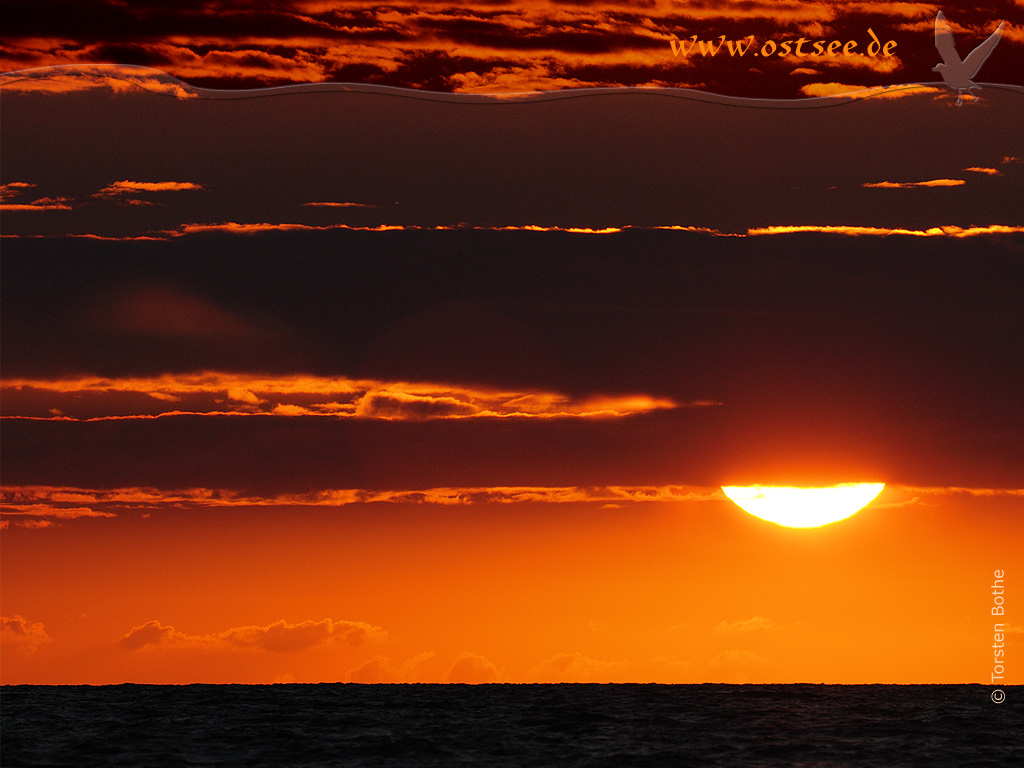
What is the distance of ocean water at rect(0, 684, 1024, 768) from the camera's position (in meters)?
43.4

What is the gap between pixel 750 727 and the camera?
188ft

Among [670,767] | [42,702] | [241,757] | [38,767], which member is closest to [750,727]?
[670,767]

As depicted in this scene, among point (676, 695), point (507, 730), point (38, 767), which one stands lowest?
point (38, 767)

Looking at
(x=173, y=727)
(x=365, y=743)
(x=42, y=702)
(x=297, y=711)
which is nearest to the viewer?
(x=365, y=743)

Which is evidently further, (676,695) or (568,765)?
(676,695)

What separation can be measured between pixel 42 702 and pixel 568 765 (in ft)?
184

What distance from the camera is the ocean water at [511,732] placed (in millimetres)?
43375

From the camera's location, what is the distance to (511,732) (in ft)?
177

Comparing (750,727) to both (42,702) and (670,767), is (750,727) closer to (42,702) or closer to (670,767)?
A: (670,767)

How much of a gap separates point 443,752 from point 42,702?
49.7 meters

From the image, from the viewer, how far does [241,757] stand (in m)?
43.5

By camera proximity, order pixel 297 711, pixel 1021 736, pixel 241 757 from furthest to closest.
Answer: pixel 297 711 → pixel 1021 736 → pixel 241 757

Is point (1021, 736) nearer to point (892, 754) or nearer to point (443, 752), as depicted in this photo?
point (892, 754)

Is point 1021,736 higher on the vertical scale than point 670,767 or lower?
higher
